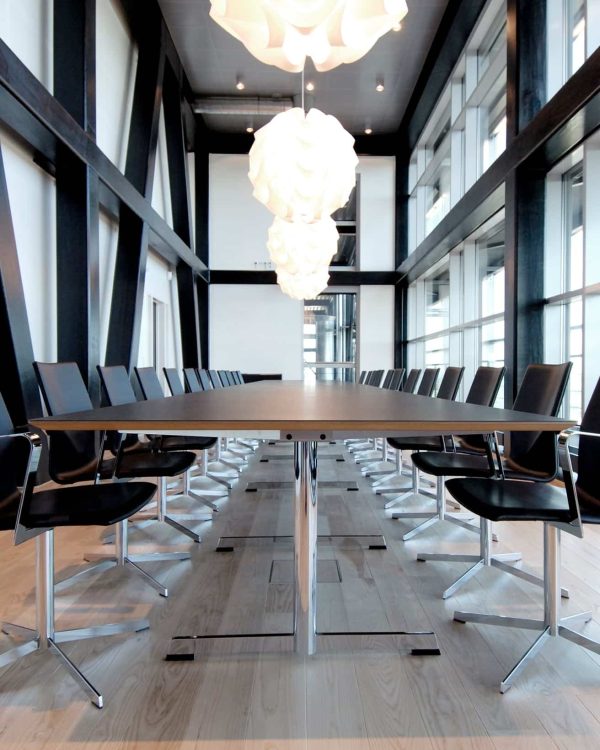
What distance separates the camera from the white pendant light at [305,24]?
7.34 feet


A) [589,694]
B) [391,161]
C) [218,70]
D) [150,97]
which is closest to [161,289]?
[150,97]

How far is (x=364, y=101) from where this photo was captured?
29.9 feet

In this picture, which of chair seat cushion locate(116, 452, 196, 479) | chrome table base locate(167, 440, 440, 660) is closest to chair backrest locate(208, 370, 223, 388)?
chair seat cushion locate(116, 452, 196, 479)

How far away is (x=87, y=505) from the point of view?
170cm

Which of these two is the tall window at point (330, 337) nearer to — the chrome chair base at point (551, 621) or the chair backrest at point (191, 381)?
the chair backrest at point (191, 381)

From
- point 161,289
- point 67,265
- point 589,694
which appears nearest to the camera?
point 589,694

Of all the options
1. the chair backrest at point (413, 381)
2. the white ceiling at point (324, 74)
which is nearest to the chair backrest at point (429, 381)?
the chair backrest at point (413, 381)

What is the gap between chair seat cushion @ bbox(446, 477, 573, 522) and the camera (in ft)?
5.33

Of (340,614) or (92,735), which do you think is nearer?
(92,735)

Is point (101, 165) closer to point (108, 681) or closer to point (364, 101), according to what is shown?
point (108, 681)

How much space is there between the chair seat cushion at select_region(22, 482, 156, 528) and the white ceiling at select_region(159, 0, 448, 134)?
6.94 metres

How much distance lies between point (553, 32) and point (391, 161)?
6.37 m

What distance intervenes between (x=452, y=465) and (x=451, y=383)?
3.62 feet

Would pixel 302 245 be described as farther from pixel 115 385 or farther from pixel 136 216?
pixel 115 385
